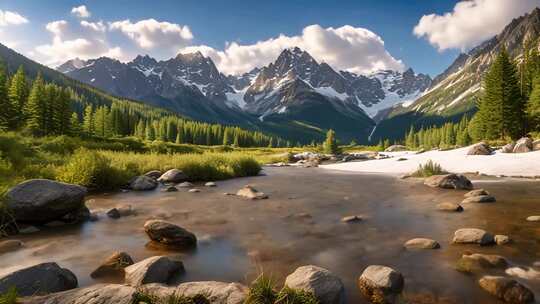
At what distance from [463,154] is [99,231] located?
147 ft

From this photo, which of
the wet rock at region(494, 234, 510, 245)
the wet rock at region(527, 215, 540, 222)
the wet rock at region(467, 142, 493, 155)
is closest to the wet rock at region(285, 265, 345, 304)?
the wet rock at region(494, 234, 510, 245)

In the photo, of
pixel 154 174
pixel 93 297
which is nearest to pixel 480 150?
pixel 154 174

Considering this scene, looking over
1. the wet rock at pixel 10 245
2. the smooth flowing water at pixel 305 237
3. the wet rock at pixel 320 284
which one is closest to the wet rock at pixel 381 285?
the smooth flowing water at pixel 305 237

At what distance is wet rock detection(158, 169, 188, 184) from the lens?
29.2 m

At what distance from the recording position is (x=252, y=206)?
19078 millimetres

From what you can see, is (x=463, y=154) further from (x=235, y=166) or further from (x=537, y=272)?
(x=537, y=272)

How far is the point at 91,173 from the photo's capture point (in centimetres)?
2261

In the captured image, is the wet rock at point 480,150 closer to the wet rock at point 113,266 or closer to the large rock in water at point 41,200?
the large rock in water at point 41,200

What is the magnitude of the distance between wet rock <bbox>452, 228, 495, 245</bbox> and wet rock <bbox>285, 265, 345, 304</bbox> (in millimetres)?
6648

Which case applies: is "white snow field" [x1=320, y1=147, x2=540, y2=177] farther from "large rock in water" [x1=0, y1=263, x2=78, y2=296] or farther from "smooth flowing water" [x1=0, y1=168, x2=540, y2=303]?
"large rock in water" [x1=0, y1=263, x2=78, y2=296]

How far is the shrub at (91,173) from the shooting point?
2138cm

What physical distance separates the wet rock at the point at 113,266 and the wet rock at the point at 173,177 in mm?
20179

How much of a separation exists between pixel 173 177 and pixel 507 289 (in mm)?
26180

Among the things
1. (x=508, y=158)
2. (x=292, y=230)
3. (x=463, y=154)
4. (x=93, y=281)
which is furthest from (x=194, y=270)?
(x=463, y=154)
